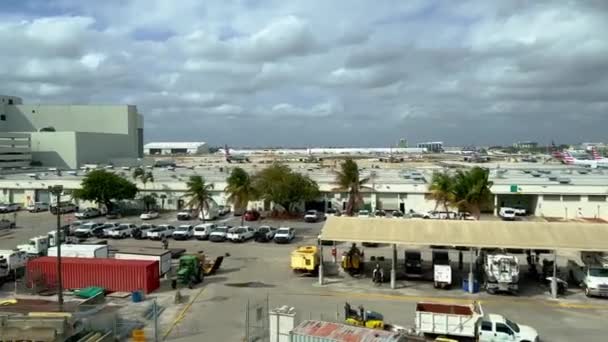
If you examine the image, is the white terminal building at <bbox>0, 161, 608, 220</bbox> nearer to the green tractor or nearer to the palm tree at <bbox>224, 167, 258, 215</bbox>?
the palm tree at <bbox>224, 167, 258, 215</bbox>

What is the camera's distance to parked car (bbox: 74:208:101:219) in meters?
52.5

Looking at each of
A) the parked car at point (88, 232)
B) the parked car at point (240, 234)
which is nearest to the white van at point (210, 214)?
the parked car at point (88, 232)

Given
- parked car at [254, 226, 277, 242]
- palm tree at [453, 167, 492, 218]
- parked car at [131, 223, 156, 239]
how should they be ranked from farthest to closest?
parked car at [131, 223, 156, 239] < parked car at [254, 226, 277, 242] < palm tree at [453, 167, 492, 218]

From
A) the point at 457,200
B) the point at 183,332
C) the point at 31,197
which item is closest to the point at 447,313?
the point at 183,332

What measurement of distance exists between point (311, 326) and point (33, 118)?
15342 centimetres

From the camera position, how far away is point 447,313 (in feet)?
62.8

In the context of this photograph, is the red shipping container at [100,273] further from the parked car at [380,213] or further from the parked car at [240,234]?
the parked car at [380,213]

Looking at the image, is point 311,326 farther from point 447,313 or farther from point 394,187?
point 394,187

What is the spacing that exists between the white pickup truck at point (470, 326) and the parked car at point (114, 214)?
4083cm

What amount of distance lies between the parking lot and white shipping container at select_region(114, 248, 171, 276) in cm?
118

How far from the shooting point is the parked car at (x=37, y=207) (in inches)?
2290

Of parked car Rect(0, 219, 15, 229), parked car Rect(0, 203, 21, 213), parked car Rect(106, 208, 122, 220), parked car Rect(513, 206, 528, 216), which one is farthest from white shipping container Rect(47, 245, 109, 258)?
parked car Rect(513, 206, 528, 216)

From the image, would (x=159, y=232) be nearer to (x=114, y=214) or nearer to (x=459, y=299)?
(x=114, y=214)

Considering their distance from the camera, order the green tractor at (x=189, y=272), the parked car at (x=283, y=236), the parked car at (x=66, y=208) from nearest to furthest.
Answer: the green tractor at (x=189, y=272), the parked car at (x=283, y=236), the parked car at (x=66, y=208)
